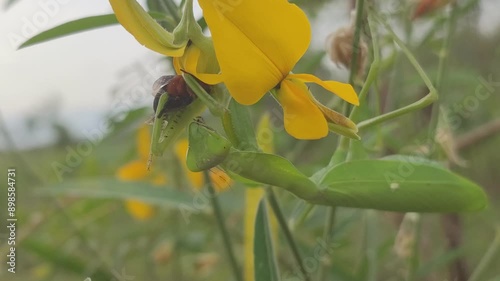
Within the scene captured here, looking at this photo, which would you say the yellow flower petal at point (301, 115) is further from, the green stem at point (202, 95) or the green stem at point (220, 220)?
the green stem at point (220, 220)

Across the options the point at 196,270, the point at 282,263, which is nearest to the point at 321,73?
the point at 282,263

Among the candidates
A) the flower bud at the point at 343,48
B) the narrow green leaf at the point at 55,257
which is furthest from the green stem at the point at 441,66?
the narrow green leaf at the point at 55,257

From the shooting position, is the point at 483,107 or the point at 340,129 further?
the point at 483,107

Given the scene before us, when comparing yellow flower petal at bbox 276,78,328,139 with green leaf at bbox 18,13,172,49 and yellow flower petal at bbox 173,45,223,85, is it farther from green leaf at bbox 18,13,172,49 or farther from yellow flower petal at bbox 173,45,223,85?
green leaf at bbox 18,13,172,49

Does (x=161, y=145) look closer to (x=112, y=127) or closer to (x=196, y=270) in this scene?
(x=112, y=127)

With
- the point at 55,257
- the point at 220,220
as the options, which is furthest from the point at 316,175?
the point at 55,257

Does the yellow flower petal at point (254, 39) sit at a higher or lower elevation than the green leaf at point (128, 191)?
higher
